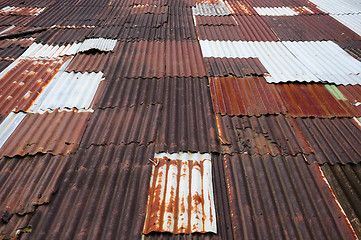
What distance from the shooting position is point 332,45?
17.8 ft

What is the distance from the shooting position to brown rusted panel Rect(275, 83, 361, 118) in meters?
3.60

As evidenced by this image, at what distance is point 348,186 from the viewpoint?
2578mm

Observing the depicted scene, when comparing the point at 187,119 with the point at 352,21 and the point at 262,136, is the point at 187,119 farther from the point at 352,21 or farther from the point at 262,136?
the point at 352,21

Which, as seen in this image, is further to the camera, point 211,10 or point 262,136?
point 211,10

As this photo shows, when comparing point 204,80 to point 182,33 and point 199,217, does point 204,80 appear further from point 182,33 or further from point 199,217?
point 199,217

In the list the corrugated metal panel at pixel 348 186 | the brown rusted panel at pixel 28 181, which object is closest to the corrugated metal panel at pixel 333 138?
the corrugated metal panel at pixel 348 186

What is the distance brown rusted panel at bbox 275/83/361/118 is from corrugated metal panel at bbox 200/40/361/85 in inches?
8.9

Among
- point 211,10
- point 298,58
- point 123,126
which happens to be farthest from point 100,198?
point 211,10

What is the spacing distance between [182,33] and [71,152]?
452 centimetres

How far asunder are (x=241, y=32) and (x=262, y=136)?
404 cm

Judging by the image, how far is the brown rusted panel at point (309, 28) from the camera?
5.74 meters

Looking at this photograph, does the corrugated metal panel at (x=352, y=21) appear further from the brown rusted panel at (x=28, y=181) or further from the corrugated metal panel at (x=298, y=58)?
the brown rusted panel at (x=28, y=181)

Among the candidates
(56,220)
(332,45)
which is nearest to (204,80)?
(56,220)

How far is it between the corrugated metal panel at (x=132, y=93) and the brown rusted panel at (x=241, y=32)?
2.55 metres
